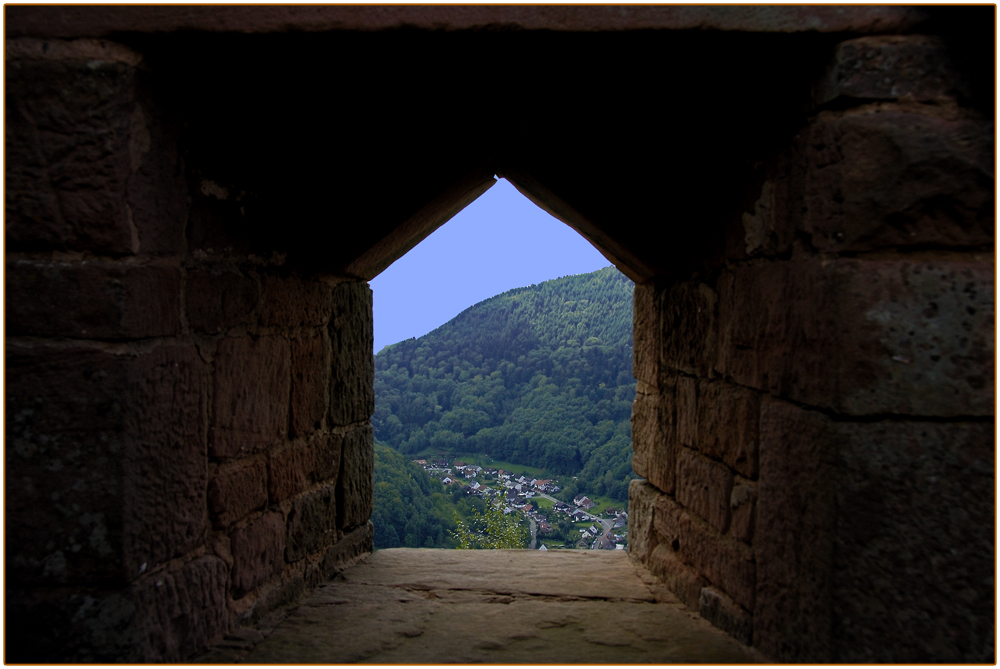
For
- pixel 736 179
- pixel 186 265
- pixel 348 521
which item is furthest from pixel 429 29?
pixel 348 521

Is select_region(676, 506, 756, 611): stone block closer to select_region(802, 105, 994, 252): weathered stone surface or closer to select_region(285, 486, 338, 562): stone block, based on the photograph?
select_region(802, 105, 994, 252): weathered stone surface

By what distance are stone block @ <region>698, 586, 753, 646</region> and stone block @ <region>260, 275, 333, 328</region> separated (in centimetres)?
164

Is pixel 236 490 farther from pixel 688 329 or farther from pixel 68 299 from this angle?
pixel 688 329

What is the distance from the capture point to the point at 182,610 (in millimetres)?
1589

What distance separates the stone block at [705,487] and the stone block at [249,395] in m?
1.41

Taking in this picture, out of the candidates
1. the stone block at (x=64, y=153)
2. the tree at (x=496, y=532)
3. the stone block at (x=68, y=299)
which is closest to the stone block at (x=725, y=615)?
the stone block at (x=68, y=299)

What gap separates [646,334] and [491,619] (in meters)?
1.34

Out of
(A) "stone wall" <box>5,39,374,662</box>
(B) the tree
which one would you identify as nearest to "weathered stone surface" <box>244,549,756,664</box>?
(A) "stone wall" <box>5,39,374,662</box>

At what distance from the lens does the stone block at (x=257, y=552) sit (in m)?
1.83

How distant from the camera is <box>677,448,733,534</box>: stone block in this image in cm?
190

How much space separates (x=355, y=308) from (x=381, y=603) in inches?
47.6

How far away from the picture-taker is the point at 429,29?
4.47 ft

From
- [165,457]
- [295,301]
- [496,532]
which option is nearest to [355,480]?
[295,301]

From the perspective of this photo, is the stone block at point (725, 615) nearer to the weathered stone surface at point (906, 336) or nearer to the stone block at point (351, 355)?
the weathered stone surface at point (906, 336)
